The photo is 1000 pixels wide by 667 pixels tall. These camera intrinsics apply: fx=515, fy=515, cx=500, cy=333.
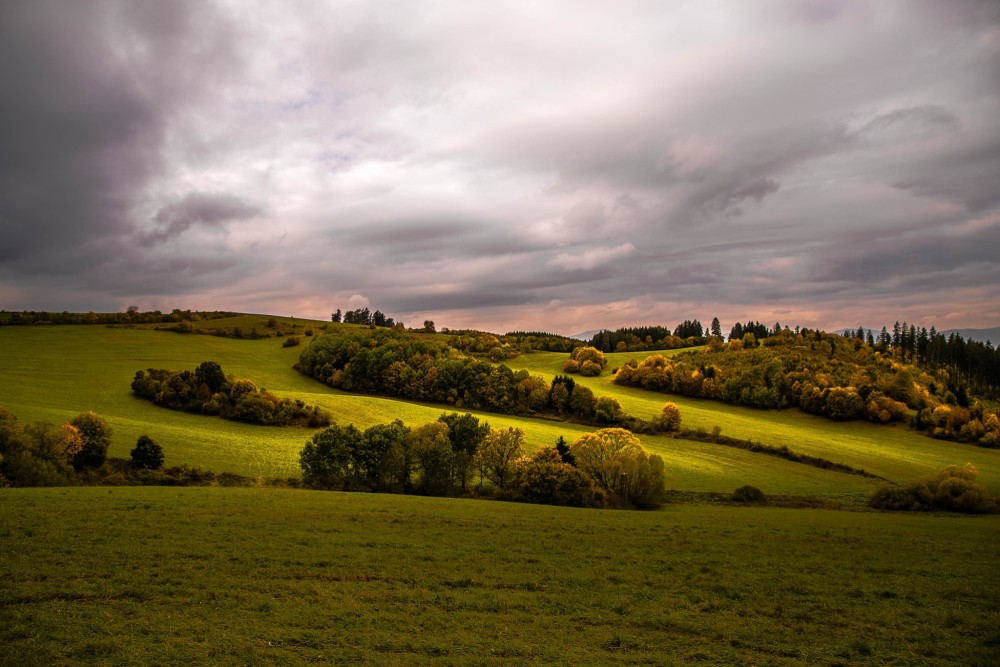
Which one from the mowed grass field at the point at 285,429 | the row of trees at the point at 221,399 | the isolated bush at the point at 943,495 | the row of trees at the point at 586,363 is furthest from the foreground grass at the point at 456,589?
the row of trees at the point at 586,363

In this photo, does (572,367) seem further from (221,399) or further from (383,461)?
(383,461)

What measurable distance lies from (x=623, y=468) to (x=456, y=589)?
118 feet

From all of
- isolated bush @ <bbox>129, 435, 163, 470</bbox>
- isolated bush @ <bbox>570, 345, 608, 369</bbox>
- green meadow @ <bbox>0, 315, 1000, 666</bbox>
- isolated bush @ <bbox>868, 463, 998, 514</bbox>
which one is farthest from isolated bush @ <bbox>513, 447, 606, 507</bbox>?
isolated bush @ <bbox>570, 345, 608, 369</bbox>

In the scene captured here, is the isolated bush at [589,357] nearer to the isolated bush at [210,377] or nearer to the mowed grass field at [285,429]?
the mowed grass field at [285,429]

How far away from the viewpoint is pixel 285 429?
72812mm

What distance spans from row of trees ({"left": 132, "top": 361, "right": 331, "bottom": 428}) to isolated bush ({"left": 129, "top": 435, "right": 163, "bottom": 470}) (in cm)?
2467

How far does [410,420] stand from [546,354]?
91991 millimetres

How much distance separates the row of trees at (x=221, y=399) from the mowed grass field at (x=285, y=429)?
6.91ft

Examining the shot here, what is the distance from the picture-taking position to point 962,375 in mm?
153125

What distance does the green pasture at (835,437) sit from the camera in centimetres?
8019

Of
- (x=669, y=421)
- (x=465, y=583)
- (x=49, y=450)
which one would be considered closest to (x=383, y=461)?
(x=49, y=450)

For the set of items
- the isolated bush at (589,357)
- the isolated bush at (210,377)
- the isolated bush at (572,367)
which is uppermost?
the isolated bush at (589,357)

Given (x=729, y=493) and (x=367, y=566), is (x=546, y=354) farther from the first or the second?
(x=367, y=566)

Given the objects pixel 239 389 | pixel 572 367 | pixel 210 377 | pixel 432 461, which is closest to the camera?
pixel 432 461
